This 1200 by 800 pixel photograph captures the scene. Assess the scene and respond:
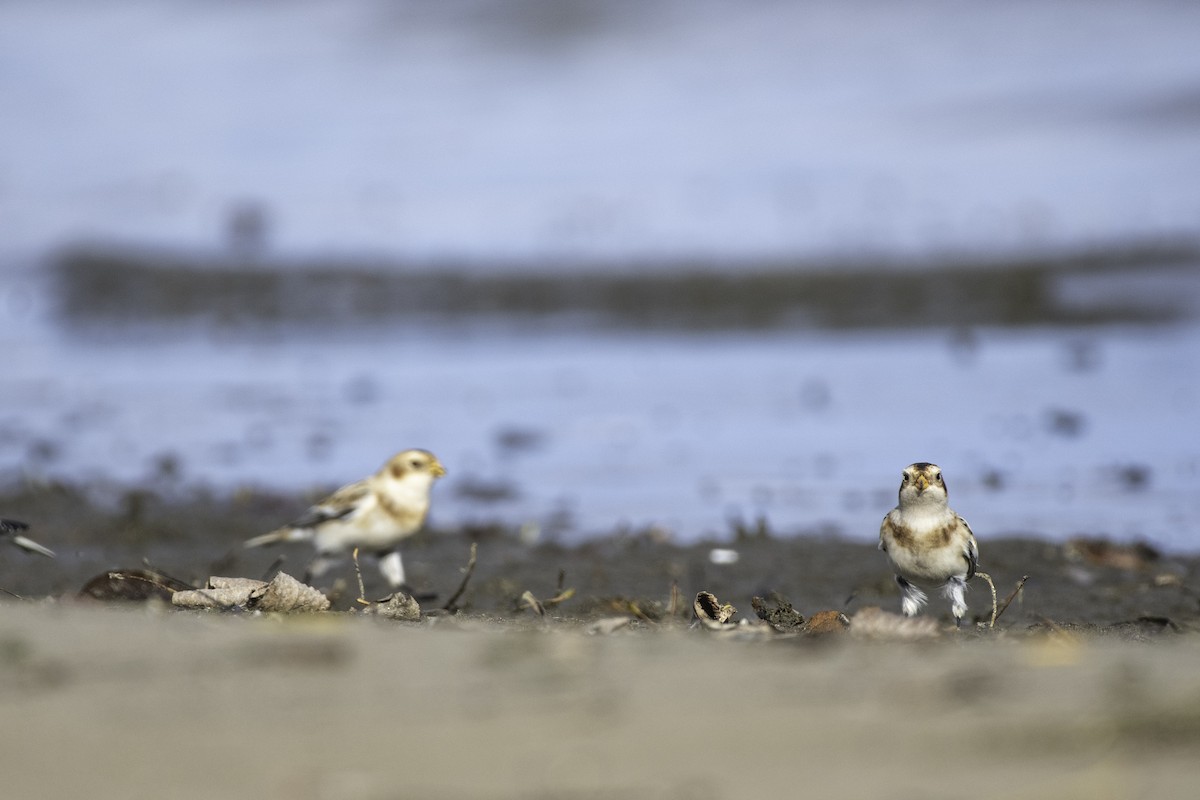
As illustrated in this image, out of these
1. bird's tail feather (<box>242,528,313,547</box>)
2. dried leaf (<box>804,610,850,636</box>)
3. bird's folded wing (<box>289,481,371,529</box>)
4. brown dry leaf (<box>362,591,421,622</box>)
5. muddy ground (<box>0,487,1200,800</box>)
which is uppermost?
muddy ground (<box>0,487,1200,800</box>)

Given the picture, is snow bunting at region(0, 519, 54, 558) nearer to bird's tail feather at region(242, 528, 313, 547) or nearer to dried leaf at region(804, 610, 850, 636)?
bird's tail feather at region(242, 528, 313, 547)

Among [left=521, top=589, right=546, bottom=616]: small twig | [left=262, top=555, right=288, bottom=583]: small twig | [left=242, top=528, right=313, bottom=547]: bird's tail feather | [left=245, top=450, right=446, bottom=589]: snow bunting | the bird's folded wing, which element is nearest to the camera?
[left=521, top=589, right=546, bottom=616]: small twig

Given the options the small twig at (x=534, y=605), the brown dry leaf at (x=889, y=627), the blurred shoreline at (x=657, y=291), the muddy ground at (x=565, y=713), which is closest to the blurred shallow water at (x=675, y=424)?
the blurred shoreline at (x=657, y=291)

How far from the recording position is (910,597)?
684 centimetres

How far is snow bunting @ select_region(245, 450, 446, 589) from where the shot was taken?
8148 mm

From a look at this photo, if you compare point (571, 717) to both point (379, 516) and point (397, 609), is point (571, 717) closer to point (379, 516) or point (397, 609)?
point (397, 609)

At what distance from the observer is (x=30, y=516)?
10430 millimetres

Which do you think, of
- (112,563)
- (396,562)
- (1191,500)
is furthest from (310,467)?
(1191,500)

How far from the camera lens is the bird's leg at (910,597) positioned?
672 cm

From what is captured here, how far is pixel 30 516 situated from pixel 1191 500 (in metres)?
8.05

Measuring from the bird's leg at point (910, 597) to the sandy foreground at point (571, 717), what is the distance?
2.86 m

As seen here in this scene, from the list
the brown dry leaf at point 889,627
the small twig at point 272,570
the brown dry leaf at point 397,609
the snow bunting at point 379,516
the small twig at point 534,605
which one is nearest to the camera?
the brown dry leaf at point 889,627

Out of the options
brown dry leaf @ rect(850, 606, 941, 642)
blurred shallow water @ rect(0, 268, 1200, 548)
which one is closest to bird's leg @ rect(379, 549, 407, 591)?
blurred shallow water @ rect(0, 268, 1200, 548)

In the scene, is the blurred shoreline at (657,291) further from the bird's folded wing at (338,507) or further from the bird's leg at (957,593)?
the bird's leg at (957,593)
